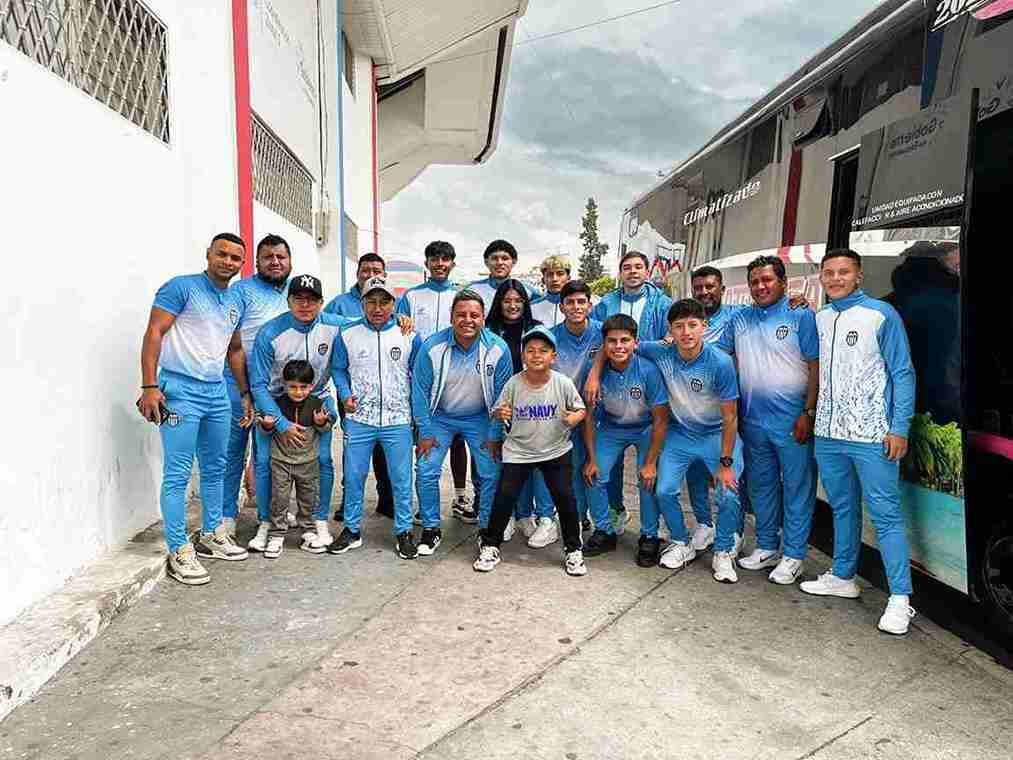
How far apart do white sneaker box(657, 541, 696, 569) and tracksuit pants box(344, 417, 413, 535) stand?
1462mm

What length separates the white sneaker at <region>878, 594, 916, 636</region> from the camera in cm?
336

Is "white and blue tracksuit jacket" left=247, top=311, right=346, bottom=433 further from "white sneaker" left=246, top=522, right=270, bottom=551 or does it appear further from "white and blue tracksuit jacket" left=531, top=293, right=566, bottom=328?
"white and blue tracksuit jacket" left=531, top=293, right=566, bottom=328

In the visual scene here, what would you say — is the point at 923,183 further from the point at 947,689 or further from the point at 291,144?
the point at 291,144

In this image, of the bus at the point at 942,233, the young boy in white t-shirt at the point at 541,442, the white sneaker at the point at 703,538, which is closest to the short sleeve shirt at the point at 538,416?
the young boy in white t-shirt at the point at 541,442

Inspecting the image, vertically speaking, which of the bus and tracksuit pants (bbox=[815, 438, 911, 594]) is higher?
the bus

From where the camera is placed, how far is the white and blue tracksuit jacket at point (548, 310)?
505 centimetres

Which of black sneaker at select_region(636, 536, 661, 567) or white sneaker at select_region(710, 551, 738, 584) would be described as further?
black sneaker at select_region(636, 536, 661, 567)

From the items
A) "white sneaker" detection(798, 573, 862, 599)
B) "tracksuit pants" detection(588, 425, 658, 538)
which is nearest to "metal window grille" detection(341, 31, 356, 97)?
"tracksuit pants" detection(588, 425, 658, 538)

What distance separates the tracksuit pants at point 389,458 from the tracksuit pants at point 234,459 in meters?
0.65

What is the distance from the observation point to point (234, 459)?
4566 millimetres

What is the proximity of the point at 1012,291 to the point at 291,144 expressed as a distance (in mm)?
7232

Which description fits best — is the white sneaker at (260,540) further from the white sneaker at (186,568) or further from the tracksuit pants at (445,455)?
the tracksuit pants at (445,455)

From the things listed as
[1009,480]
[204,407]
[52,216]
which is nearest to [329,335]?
[204,407]

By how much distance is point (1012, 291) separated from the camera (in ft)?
10.2
